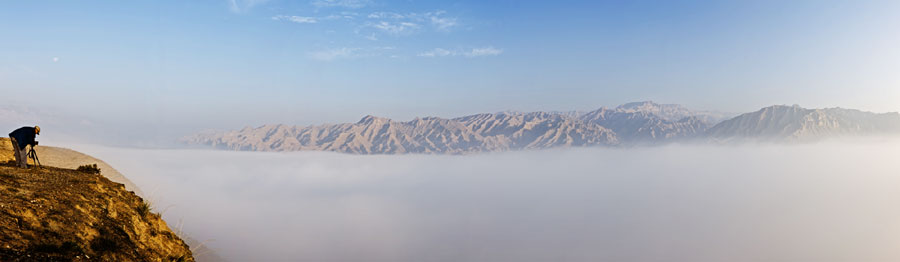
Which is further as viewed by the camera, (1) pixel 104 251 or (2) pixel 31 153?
(2) pixel 31 153

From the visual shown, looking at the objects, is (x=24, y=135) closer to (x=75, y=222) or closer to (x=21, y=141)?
(x=21, y=141)

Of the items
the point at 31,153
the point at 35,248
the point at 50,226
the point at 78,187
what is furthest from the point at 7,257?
the point at 31,153

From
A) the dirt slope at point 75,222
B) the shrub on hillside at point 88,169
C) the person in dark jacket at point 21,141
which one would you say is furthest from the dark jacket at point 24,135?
the shrub on hillside at point 88,169

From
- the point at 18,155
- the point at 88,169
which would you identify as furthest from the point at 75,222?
the point at 18,155

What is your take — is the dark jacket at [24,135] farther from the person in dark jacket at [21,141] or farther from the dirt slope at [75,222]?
the dirt slope at [75,222]

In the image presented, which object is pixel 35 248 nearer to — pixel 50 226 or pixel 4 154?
pixel 50 226

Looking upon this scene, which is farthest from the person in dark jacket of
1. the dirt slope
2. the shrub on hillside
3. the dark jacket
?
the shrub on hillside
